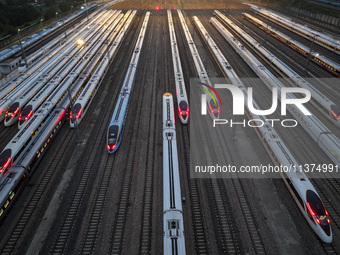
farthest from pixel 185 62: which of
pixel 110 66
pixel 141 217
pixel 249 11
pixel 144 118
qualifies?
pixel 249 11

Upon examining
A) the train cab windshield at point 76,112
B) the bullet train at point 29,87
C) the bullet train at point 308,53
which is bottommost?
the train cab windshield at point 76,112

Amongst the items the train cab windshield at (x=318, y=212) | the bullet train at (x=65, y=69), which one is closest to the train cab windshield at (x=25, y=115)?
the bullet train at (x=65, y=69)

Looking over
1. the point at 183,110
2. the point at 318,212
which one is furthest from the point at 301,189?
the point at 183,110

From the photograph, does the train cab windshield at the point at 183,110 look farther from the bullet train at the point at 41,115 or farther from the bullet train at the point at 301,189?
the bullet train at the point at 41,115

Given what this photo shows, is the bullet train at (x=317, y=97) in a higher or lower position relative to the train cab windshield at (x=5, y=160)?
higher

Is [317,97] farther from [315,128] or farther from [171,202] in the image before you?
[171,202]

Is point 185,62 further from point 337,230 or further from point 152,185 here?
point 337,230

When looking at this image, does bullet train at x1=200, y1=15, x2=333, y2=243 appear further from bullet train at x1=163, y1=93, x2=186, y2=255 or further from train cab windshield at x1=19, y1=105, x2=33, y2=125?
train cab windshield at x1=19, y1=105, x2=33, y2=125
